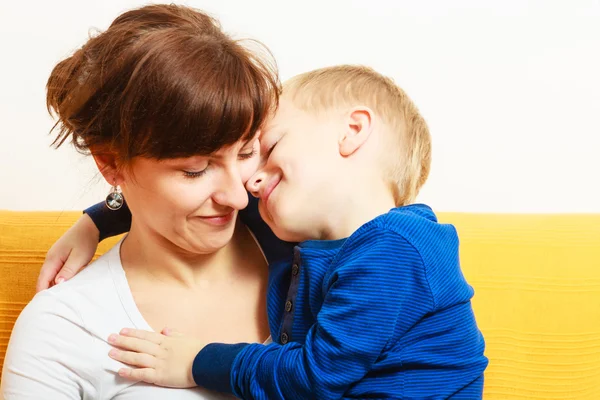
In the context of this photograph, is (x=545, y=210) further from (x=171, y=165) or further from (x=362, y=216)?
(x=171, y=165)

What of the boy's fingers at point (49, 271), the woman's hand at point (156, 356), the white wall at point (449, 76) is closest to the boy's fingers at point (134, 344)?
the woman's hand at point (156, 356)

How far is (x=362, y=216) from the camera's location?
160cm

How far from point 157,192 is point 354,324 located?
1.41ft

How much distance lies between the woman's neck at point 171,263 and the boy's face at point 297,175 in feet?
0.60

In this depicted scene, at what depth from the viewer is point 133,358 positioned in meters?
1.51

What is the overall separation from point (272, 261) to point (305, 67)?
1297 millimetres

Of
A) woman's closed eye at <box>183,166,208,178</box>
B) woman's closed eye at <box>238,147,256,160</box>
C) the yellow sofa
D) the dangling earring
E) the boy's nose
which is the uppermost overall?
woman's closed eye at <box>238,147,256,160</box>

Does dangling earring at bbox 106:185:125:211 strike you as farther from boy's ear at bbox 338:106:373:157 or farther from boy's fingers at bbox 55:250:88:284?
boy's ear at bbox 338:106:373:157

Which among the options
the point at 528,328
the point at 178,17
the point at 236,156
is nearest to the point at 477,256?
the point at 528,328

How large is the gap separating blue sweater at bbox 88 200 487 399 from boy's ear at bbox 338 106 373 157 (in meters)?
0.18

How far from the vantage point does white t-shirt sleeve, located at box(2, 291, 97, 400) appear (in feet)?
4.95

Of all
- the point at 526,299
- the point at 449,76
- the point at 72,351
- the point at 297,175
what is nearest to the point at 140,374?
the point at 72,351

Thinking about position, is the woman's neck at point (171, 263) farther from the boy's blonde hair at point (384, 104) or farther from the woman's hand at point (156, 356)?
the boy's blonde hair at point (384, 104)

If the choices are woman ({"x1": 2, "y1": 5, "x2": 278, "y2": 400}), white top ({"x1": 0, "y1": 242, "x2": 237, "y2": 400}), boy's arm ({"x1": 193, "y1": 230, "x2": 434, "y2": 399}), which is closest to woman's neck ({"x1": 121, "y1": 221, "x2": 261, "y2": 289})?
woman ({"x1": 2, "y1": 5, "x2": 278, "y2": 400})
